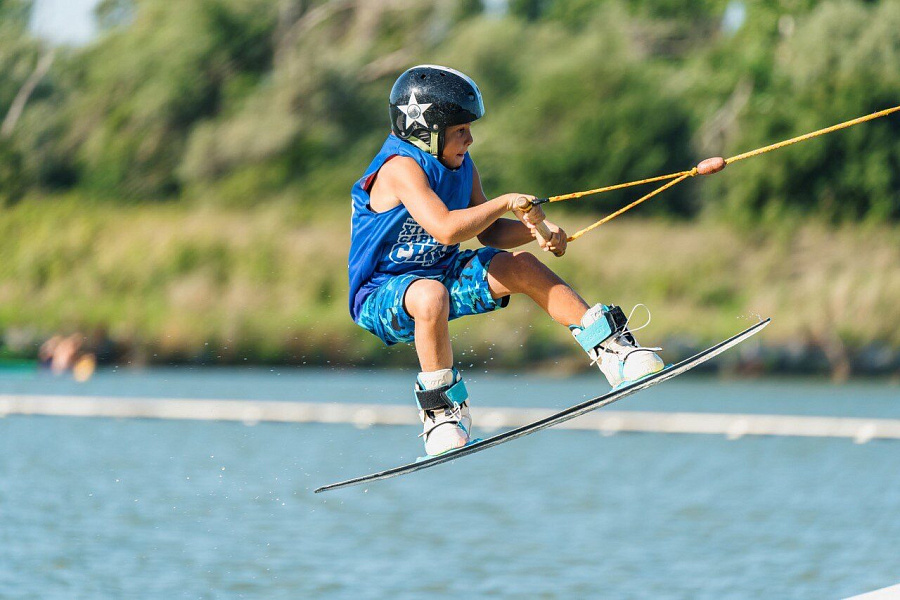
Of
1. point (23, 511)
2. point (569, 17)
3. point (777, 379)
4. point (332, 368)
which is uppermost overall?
point (569, 17)

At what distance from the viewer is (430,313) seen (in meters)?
5.93

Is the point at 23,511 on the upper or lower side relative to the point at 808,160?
lower

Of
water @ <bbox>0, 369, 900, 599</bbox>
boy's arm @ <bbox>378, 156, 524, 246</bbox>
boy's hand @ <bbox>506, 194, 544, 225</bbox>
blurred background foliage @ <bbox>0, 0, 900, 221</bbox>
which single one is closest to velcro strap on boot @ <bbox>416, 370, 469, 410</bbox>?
boy's arm @ <bbox>378, 156, 524, 246</bbox>

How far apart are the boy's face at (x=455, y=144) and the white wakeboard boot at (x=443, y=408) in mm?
808

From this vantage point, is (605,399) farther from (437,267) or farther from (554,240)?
(437,267)

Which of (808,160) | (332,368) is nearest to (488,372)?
(332,368)

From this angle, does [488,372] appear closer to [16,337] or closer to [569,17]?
[16,337]

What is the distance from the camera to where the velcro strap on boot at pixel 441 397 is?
20.2 feet

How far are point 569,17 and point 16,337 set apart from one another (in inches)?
680

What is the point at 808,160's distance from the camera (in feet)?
93.1

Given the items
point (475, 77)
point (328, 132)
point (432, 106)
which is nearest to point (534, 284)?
point (432, 106)

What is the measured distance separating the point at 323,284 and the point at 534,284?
69.0ft

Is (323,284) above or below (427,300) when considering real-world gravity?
above

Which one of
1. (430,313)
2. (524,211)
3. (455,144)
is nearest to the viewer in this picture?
(524,211)
